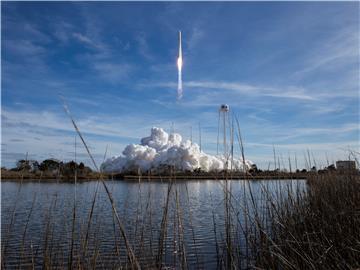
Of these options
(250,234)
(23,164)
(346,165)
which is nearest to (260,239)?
(250,234)

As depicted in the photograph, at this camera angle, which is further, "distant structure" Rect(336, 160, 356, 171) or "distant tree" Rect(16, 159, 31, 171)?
"distant structure" Rect(336, 160, 356, 171)

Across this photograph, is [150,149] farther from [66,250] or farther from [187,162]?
[66,250]

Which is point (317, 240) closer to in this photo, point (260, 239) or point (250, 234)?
point (260, 239)

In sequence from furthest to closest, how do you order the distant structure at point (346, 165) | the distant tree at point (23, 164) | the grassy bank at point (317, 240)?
the distant structure at point (346, 165)
the distant tree at point (23, 164)
the grassy bank at point (317, 240)

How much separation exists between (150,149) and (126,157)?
794 centimetres

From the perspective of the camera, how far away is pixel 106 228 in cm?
1140

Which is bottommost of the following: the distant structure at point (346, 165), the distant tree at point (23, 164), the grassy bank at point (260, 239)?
the grassy bank at point (260, 239)

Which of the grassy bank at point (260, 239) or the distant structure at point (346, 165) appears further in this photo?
the distant structure at point (346, 165)

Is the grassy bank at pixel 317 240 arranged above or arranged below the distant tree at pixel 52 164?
below

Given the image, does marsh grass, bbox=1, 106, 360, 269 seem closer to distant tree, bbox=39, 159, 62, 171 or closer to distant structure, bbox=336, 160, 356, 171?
distant structure, bbox=336, 160, 356, 171

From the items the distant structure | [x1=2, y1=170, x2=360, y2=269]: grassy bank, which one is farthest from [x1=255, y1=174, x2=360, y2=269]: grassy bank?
the distant structure

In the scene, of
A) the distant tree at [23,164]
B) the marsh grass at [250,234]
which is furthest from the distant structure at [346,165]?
the distant tree at [23,164]

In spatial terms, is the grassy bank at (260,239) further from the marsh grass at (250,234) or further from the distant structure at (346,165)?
the distant structure at (346,165)

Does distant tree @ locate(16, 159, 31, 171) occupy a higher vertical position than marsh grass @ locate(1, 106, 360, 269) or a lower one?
higher
